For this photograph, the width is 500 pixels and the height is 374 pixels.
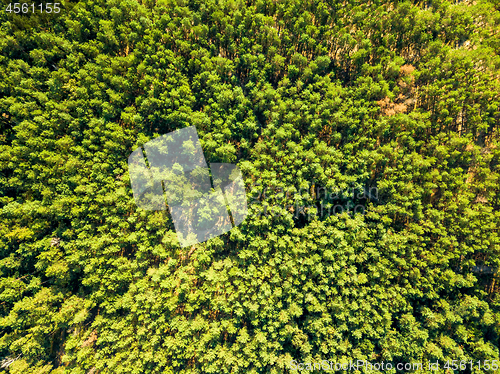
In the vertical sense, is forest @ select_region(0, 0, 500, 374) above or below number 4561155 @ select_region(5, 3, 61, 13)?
below

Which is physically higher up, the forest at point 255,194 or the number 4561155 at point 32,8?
the number 4561155 at point 32,8

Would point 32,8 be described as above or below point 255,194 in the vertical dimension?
above

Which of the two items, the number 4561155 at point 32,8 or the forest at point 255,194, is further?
the number 4561155 at point 32,8

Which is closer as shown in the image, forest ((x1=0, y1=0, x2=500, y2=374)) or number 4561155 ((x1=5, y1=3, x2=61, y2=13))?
forest ((x1=0, y1=0, x2=500, y2=374))

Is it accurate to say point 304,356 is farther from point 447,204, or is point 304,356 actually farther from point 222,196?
point 447,204
